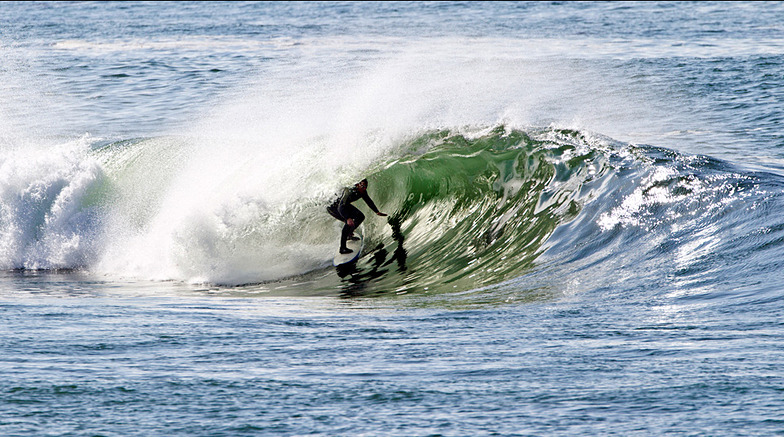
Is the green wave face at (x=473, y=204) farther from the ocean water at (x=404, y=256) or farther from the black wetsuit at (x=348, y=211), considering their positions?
the black wetsuit at (x=348, y=211)

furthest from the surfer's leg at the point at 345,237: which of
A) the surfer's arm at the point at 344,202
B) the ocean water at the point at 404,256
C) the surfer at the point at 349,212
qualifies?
the ocean water at the point at 404,256

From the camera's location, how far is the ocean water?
17.0 ft

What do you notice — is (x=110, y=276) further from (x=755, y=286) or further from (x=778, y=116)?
(x=778, y=116)

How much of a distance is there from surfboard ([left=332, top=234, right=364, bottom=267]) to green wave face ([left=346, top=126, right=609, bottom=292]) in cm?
20

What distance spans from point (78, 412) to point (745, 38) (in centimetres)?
3118

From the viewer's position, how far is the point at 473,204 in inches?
476

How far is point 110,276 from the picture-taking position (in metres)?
11.4

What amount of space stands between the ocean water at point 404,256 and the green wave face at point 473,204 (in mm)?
43

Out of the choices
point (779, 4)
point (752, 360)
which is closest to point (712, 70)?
point (779, 4)

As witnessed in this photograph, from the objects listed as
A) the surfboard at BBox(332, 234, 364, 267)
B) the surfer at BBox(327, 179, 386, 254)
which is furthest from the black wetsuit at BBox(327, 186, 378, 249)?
the surfboard at BBox(332, 234, 364, 267)

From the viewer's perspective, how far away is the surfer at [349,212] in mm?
11250

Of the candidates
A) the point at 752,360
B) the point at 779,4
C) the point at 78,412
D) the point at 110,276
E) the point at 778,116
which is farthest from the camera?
the point at 779,4

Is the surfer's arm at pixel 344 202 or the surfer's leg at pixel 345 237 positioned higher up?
the surfer's arm at pixel 344 202

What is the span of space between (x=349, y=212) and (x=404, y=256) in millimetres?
958
